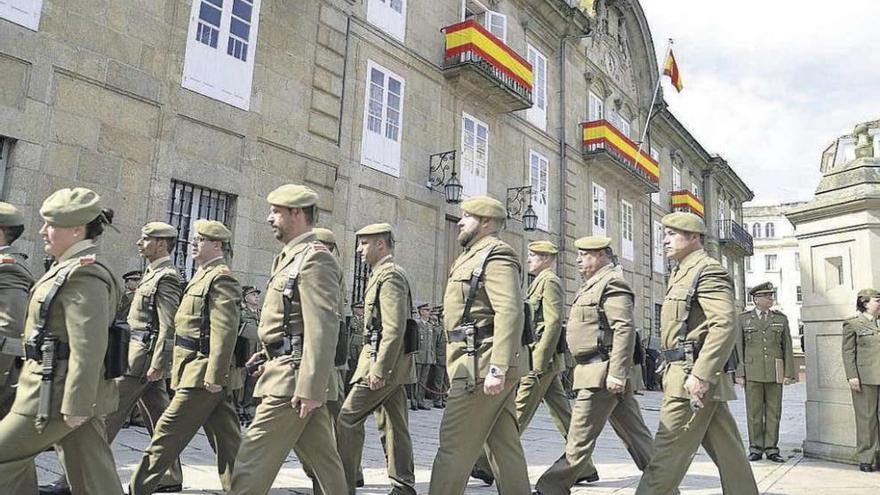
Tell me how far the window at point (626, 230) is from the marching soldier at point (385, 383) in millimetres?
18549

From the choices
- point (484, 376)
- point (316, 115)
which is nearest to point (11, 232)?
point (484, 376)

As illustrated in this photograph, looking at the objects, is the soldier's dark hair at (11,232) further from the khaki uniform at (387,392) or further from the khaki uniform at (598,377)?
the khaki uniform at (598,377)

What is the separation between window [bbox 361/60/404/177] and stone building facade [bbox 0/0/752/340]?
0.12ft

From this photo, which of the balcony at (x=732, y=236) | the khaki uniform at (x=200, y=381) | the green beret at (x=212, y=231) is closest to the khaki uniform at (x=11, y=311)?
the khaki uniform at (x=200, y=381)

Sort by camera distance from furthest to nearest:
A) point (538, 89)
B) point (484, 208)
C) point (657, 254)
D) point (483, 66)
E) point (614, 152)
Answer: point (657, 254), point (614, 152), point (538, 89), point (483, 66), point (484, 208)

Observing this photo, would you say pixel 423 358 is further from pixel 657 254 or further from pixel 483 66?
pixel 657 254

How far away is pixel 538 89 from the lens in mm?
18391

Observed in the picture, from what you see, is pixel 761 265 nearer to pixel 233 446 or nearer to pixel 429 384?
pixel 429 384

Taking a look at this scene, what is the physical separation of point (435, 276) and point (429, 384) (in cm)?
222

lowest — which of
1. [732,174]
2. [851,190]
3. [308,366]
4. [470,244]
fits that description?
[308,366]

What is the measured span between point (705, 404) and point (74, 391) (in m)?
3.52

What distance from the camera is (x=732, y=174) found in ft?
116

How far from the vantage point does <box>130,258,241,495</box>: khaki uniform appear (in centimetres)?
441

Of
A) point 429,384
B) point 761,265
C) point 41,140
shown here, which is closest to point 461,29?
point 429,384
